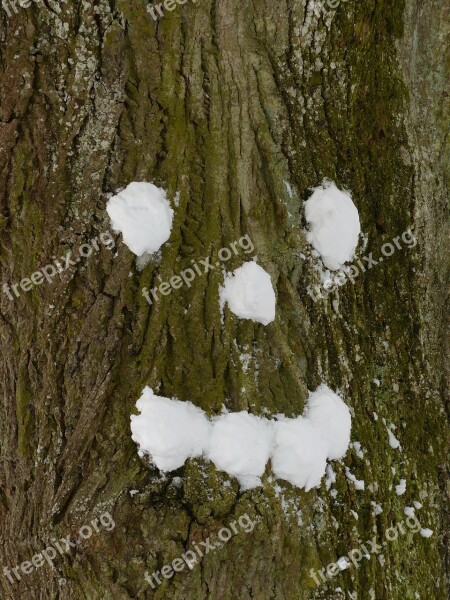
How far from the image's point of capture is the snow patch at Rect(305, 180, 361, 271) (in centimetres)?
184

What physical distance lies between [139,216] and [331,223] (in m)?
0.63

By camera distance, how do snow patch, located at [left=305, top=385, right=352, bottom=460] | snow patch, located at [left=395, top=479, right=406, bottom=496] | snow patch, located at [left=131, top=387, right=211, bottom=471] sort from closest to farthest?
1. snow patch, located at [left=131, top=387, right=211, bottom=471]
2. snow patch, located at [left=305, top=385, right=352, bottom=460]
3. snow patch, located at [left=395, top=479, right=406, bottom=496]

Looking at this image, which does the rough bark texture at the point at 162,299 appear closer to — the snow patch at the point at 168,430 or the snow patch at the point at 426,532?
the snow patch at the point at 168,430

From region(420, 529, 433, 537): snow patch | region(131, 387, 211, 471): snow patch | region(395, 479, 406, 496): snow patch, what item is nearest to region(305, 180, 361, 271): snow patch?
region(131, 387, 211, 471): snow patch

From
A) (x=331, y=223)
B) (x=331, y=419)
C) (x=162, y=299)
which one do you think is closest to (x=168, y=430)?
(x=162, y=299)

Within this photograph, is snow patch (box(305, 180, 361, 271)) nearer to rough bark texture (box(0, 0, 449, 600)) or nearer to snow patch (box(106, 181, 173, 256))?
rough bark texture (box(0, 0, 449, 600))

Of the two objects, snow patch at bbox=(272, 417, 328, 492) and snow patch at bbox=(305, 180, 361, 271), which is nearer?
snow patch at bbox=(272, 417, 328, 492)

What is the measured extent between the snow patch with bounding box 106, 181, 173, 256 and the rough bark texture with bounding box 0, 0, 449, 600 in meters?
0.04

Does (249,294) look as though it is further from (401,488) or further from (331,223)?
(401,488)

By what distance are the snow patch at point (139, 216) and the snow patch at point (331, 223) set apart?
49 centimetres

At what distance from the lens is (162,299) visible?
5.65 ft

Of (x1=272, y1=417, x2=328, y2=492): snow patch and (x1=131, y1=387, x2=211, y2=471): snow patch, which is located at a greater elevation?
(x1=131, y1=387, x2=211, y2=471): snow patch

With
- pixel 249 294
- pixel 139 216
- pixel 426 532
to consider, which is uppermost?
pixel 139 216

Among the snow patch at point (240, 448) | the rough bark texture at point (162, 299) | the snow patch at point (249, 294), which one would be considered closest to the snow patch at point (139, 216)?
the rough bark texture at point (162, 299)
